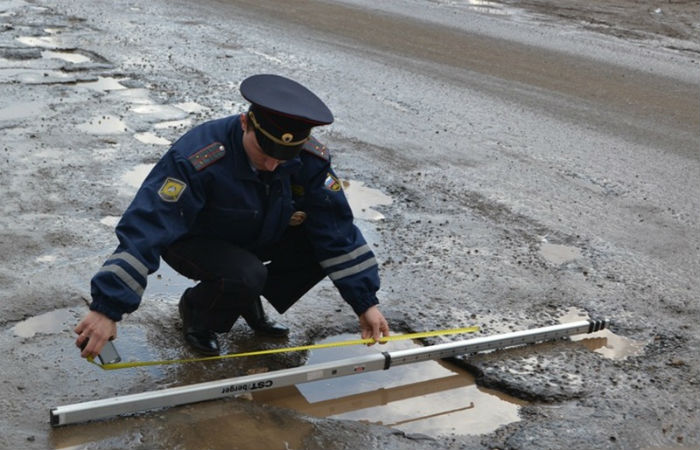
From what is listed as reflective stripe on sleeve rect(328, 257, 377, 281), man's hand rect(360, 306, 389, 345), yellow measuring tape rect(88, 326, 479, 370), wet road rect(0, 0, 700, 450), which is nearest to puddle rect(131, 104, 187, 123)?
wet road rect(0, 0, 700, 450)

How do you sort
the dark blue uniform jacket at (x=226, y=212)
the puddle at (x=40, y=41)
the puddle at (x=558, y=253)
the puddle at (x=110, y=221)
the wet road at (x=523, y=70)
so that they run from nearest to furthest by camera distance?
the dark blue uniform jacket at (x=226, y=212) → the puddle at (x=110, y=221) → the puddle at (x=558, y=253) → the wet road at (x=523, y=70) → the puddle at (x=40, y=41)

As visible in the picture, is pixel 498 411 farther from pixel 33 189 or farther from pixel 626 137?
pixel 626 137

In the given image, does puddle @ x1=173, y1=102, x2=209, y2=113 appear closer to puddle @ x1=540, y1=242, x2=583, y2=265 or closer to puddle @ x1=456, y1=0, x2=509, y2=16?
puddle @ x1=540, y1=242, x2=583, y2=265

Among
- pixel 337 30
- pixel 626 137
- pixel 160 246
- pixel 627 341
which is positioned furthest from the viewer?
pixel 337 30

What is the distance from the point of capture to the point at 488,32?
41.3 ft

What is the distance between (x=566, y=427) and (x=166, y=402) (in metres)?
1.57

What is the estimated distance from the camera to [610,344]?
13.9ft

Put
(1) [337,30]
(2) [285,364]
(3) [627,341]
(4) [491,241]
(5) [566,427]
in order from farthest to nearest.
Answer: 1. (1) [337,30]
2. (4) [491,241]
3. (3) [627,341]
4. (2) [285,364]
5. (5) [566,427]

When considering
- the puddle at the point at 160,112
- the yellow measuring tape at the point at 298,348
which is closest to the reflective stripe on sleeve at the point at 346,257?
the yellow measuring tape at the point at 298,348

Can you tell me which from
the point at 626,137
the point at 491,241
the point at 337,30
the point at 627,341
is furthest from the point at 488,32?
the point at 627,341

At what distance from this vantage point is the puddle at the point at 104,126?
21.5ft

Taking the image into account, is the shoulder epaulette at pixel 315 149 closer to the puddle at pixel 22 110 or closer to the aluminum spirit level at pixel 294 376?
the aluminum spirit level at pixel 294 376

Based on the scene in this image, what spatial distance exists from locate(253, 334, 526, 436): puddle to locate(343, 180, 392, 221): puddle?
5.52 feet

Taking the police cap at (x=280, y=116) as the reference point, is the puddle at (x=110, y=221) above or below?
below
